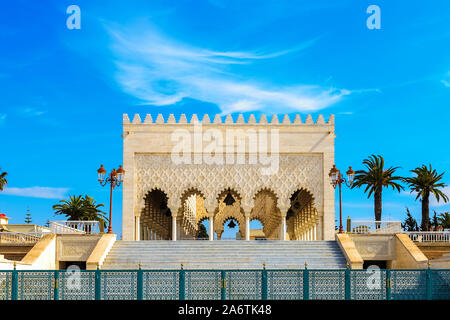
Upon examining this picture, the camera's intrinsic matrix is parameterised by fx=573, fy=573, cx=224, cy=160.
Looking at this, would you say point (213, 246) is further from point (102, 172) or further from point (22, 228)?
point (22, 228)

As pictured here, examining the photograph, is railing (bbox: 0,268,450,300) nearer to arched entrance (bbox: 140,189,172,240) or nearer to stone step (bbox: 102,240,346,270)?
stone step (bbox: 102,240,346,270)

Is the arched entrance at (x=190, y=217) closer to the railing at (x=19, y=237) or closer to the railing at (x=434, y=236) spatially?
the railing at (x=19, y=237)

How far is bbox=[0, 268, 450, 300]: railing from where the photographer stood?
1291cm

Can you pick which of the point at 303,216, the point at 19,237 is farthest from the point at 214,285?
the point at 303,216

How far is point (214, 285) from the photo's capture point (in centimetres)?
1305

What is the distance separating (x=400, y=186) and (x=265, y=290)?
19.4 meters

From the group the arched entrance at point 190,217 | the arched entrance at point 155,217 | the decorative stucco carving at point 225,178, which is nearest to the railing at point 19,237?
the decorative stucco carving at point 225,178

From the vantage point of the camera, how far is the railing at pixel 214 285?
42.3ft

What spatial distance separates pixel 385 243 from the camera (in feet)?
68.1

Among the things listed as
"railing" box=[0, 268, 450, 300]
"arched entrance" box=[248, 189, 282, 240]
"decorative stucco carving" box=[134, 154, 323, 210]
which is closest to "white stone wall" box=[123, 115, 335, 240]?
"decorative stucco carving" box=[134, 154, 323, 210]

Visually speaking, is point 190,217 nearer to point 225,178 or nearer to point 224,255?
point 225,178

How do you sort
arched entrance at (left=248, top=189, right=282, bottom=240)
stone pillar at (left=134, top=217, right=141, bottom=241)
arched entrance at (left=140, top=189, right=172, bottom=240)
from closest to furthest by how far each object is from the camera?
stone pillar at (left=134, top=217, right=141, bottom=241), arched entrance at (left=140, top=189, right=172, bottom=240), arched entrance at (left=248, top=189, right=282, bottom=240)
